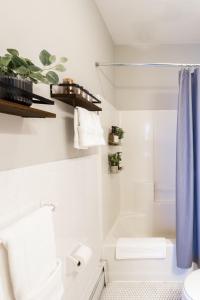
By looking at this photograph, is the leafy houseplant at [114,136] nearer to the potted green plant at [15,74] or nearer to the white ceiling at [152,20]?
the white ceiling at [152,20]

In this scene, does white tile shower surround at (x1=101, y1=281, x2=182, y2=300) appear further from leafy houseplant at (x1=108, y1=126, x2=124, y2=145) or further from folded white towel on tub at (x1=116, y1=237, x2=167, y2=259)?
leafy houseplant at (x1=108, y1=126, x2=124, y2=145)

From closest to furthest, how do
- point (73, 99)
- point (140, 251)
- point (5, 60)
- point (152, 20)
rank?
point (5, 60), point (73, 99), point (140, 251), point (152, 20)

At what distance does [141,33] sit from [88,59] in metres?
1.21

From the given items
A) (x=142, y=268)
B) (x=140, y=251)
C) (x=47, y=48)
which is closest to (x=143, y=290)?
(x=142, y=268)

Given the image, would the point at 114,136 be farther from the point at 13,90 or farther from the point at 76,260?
the point at 13,90

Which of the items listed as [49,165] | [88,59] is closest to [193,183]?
[88,59]

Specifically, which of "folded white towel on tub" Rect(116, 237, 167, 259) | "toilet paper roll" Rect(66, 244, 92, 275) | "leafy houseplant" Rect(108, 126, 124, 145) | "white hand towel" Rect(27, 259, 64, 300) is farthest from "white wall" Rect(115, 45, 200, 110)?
"white hand towel" Rect(27, 259, 64, 300)

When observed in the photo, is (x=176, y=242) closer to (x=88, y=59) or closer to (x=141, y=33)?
(x=88, y=59)

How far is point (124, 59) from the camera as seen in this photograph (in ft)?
11.5

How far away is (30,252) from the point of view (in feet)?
3.01

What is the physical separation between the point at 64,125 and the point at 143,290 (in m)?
1.65

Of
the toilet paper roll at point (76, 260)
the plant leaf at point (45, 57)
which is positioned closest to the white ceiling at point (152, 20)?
the plant leaf at point (45, 57)

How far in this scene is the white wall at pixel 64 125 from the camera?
3.36 ft

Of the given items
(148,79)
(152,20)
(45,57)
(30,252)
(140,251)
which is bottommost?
(140,251)
